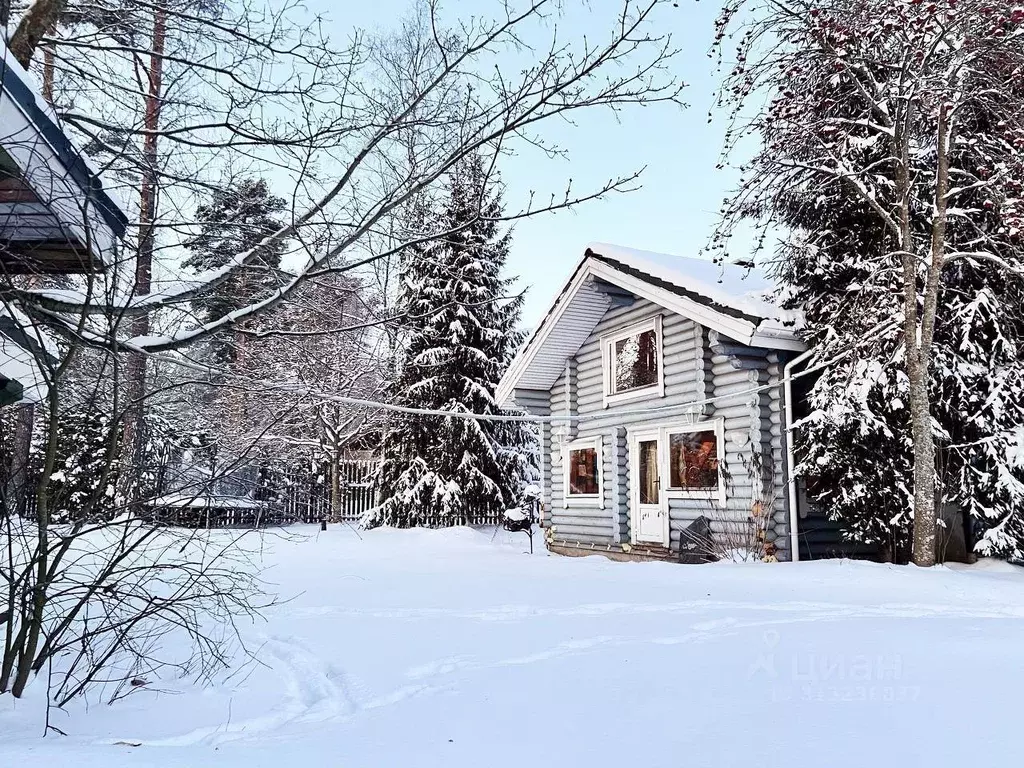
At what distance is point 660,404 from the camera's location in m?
11.2

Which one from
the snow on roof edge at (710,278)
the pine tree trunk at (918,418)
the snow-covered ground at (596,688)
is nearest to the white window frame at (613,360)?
the snow on roof edge at (710,278)

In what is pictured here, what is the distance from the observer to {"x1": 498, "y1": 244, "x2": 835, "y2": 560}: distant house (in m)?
9.49

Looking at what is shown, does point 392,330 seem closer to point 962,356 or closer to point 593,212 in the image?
point 593,212

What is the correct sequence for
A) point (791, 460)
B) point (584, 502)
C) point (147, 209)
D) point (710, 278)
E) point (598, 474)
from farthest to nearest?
point (584, 502) < point (598, 474) < point (710, 278) < point (791, 460) < point (147, 209)

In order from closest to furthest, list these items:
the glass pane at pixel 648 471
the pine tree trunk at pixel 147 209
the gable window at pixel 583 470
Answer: the pine tree trunk at pixel 147 209 → the glass pane at pixel 648 471 → the gable window at pixel 583 470

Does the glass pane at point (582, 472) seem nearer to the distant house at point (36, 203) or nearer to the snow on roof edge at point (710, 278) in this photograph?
the snow on roof edge at point (710, 278)

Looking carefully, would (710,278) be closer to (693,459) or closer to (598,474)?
(693,459)

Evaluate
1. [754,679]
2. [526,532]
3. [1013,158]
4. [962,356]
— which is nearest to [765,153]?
[1013,158]

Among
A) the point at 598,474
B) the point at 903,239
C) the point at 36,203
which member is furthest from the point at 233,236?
the point at 598,474

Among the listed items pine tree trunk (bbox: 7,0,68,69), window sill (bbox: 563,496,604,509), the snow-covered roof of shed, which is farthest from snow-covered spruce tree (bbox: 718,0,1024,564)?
the snow-covered roof of shed

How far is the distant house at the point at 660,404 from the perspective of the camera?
9.49 metres

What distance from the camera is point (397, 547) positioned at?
13547 mm

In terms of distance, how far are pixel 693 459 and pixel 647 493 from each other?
1.17 m

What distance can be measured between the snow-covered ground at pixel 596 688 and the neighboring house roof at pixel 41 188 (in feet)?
6.10
